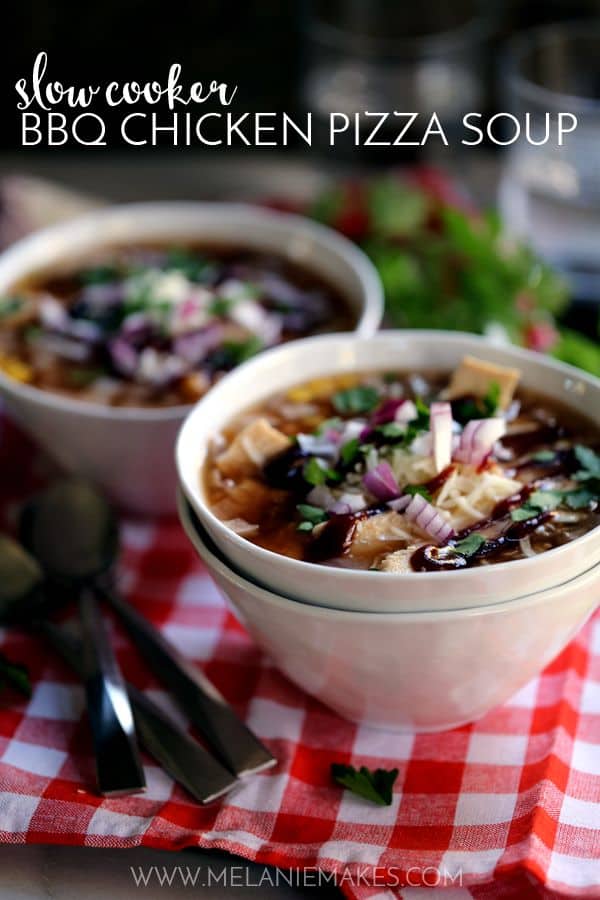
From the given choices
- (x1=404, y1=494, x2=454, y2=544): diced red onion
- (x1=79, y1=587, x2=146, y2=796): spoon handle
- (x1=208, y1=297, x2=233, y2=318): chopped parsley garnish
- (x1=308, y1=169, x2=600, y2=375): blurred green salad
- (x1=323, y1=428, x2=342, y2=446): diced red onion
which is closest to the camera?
(x1=404, y1=494, x2=454, y2=544): diced red onion

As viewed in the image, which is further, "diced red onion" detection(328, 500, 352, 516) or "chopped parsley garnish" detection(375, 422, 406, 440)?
"chopped parsley garnish" detection(375, 422, 406, 440)

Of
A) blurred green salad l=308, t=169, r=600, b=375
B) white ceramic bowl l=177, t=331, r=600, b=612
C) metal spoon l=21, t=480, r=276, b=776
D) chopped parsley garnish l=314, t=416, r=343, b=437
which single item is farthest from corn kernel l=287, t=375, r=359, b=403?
blurred green salad l=308, t=169, r=600, b=375

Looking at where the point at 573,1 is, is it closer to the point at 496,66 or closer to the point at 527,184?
the point at 496,66

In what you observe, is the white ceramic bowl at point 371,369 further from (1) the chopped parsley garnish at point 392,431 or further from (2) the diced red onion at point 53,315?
(2) the diced red onion at point 53,315

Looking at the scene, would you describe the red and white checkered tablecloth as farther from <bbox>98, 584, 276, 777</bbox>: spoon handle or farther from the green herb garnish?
the green herb garnish

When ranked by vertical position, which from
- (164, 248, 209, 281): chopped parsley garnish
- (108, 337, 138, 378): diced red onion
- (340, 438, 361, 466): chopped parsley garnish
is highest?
(340, 438, 361, 466): chopped parsley garnish

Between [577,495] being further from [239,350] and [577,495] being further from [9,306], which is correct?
[9,306]
